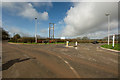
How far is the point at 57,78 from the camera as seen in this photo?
8.74 ft

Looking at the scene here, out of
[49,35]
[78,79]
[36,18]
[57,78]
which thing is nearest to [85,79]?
[78,79]

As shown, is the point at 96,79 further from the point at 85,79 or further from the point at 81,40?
the point at 81,40

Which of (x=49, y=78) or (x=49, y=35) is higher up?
(x=49, y=35)

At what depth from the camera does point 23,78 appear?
269cm

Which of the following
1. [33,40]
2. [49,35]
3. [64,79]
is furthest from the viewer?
[49,35]

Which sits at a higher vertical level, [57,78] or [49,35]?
[49,35]

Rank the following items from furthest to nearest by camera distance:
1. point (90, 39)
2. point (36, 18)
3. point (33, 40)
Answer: point (90, 39), point (33, 40), point (36, 18)

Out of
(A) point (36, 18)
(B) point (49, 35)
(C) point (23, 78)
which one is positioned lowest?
(C) point (23, 78)

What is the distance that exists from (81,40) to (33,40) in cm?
3010

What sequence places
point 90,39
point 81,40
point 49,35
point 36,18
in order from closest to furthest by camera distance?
point 36,18, point 49,35, point 81,40, point 90,39

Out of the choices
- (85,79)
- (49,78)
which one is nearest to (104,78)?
(85,79)

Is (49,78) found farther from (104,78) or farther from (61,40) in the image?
(61,40)

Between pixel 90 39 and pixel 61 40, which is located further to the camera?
pixel 90 39

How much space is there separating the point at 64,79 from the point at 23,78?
72.2 inches
